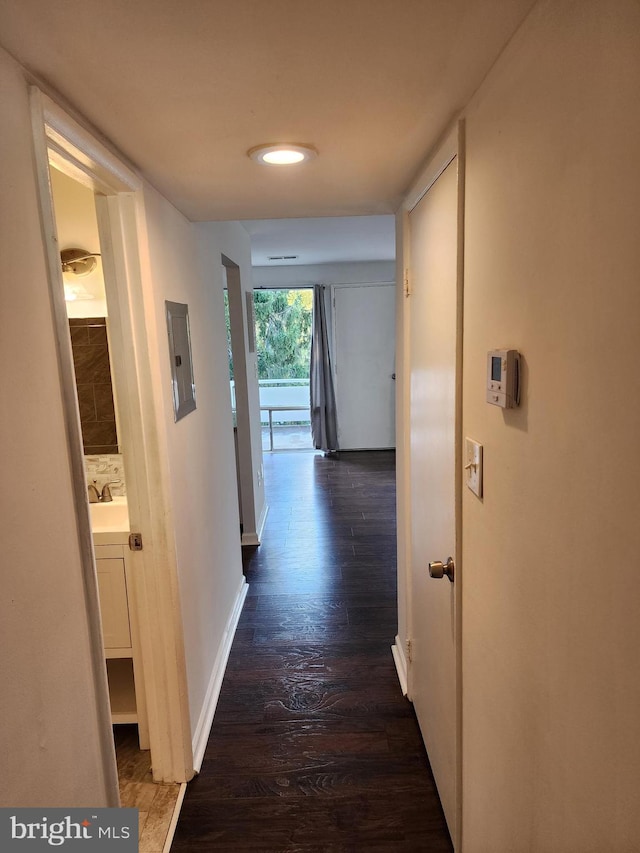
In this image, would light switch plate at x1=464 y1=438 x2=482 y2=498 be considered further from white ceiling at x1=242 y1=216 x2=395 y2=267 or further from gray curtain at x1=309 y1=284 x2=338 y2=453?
gray curtain at x1=309 y1=284 x2=338 y2=453

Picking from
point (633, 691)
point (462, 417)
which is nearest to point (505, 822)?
point (633, 691)

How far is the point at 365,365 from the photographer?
21.4 feet

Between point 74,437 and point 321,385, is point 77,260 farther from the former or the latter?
point 321,385

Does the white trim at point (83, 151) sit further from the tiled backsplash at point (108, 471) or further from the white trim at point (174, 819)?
the white trim at point (174, 819)

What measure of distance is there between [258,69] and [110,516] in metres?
1.66

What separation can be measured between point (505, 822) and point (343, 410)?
5.64 metres

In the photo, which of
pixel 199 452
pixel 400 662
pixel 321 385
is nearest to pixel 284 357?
pixel 321 385

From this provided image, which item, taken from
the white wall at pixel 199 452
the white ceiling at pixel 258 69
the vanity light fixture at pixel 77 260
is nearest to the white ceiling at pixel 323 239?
the white wall at pixel 199 452

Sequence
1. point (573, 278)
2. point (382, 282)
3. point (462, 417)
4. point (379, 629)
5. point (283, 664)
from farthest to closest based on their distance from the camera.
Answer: point (382, 282)
point (379, 629)
point (283, 664)
point (462, 417)
point (573, 278)

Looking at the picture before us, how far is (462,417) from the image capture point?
1.29 m

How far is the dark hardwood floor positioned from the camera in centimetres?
167

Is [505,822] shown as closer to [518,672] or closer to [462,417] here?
[518,672]

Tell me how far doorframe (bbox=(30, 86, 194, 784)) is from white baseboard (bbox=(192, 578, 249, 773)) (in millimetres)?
90

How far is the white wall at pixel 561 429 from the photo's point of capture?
584 mm
